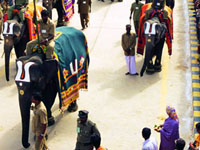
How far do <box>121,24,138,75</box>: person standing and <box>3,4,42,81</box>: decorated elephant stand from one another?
2656 mm

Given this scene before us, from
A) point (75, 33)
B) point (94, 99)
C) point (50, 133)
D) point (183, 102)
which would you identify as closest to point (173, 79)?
point (183, 102)

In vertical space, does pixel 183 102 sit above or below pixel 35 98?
below

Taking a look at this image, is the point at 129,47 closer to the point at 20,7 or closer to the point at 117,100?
the point at 117,100

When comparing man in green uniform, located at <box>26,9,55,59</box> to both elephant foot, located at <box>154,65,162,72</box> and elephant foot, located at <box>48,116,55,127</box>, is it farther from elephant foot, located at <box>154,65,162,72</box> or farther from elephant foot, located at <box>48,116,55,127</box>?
elephant foot, located at <box>154,65,162,72</box>

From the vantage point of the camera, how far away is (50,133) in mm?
9578

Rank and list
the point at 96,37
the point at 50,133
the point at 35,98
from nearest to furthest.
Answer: the point at 35,98 < the point at 50,133 < the point at 96,37

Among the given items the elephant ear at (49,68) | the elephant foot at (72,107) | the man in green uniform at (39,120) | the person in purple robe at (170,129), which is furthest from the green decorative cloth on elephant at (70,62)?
the person in purple robe at (170,129)

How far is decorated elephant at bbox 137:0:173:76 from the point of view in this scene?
1151 centimetres

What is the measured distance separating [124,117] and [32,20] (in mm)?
4055

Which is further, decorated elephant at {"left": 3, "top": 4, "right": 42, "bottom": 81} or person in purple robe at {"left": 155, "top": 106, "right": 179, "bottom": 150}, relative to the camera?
decorated elephant at {"left": 3, "top": 4, "right": 42, "bottom": 81}

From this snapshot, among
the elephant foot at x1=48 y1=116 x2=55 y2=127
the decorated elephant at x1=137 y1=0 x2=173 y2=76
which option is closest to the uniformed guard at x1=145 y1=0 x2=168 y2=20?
the decorated elephant at x1=137 y1=0 x2=173 y2=76

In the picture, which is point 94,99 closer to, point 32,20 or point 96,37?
point 32,20

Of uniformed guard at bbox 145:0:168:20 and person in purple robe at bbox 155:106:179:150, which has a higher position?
uniformed guard at bbox 145:0:168:20

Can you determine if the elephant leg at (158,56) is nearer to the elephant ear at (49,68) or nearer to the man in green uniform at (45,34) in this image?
the man in green uniform at (45,34)
